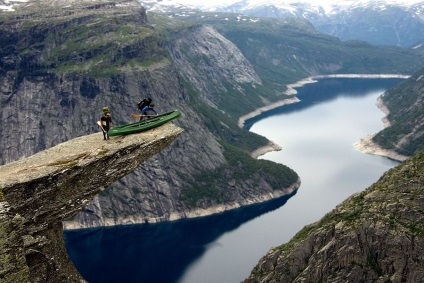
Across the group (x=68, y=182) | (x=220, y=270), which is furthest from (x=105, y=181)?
(x=220, y=270)

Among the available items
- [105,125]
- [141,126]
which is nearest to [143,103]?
[141,126]

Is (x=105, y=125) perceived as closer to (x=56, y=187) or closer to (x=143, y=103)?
(x=143, y=103)

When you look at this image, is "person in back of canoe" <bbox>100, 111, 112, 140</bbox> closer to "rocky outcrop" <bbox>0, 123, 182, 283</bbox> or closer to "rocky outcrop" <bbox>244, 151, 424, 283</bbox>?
"rocky outcrop" <bbox>0, 123, 182, 283</bbox>

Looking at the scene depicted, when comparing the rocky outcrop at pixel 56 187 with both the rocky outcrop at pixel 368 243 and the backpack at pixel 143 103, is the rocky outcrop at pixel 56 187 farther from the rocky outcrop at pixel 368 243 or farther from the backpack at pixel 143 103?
the rocky outcrop at pixel 368 243

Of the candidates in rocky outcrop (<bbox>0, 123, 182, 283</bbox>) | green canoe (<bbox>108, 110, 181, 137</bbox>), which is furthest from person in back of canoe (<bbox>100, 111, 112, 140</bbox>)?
rocky outcrop (<bbox>0, 123, 182, 283</bbox>)

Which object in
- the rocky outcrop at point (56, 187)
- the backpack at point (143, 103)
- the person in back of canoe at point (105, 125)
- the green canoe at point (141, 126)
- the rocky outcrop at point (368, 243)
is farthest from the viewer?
the rocky outcrop at point (368, 243)

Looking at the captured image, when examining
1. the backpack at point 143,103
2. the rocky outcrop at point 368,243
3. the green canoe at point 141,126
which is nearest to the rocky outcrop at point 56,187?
the green canoe at point 141,126
